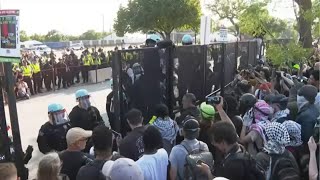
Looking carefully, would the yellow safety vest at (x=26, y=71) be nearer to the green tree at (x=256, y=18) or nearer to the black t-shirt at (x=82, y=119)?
the green tree at (x=256, y=18)

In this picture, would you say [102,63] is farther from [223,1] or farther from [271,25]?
[223,1]

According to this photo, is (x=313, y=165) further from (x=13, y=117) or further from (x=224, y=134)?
(x=13, y=117)

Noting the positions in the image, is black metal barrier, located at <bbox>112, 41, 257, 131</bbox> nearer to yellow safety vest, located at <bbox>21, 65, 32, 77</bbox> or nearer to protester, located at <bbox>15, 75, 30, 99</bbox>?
protester, located at <bbox>15, 75, 30, 99</bbox>

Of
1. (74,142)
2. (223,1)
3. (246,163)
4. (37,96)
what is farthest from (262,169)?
(223,1)

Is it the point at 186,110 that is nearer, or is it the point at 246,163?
the point at 246,163

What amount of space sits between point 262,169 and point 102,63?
21.1 metres

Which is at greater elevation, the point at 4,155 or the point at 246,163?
the point at 246,163

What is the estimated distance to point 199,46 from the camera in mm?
7902

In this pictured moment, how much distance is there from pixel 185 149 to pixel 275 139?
3.08 feet

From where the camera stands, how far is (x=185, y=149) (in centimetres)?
404

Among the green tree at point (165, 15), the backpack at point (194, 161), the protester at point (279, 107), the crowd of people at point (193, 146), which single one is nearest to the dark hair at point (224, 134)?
the crowd of people at point (193, 146)

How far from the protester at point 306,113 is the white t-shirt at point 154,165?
6.20 feet

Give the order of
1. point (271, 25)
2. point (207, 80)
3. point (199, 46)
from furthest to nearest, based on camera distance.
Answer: point (271, 25) → point (207, 80) → point (199, 46)

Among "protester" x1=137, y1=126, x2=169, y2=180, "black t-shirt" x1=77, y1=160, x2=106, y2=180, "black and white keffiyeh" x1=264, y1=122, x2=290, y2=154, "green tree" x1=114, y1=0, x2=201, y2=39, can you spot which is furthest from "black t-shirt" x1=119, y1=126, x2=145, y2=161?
"green tree" x1=114, y1=0, x2=201, y2=39
